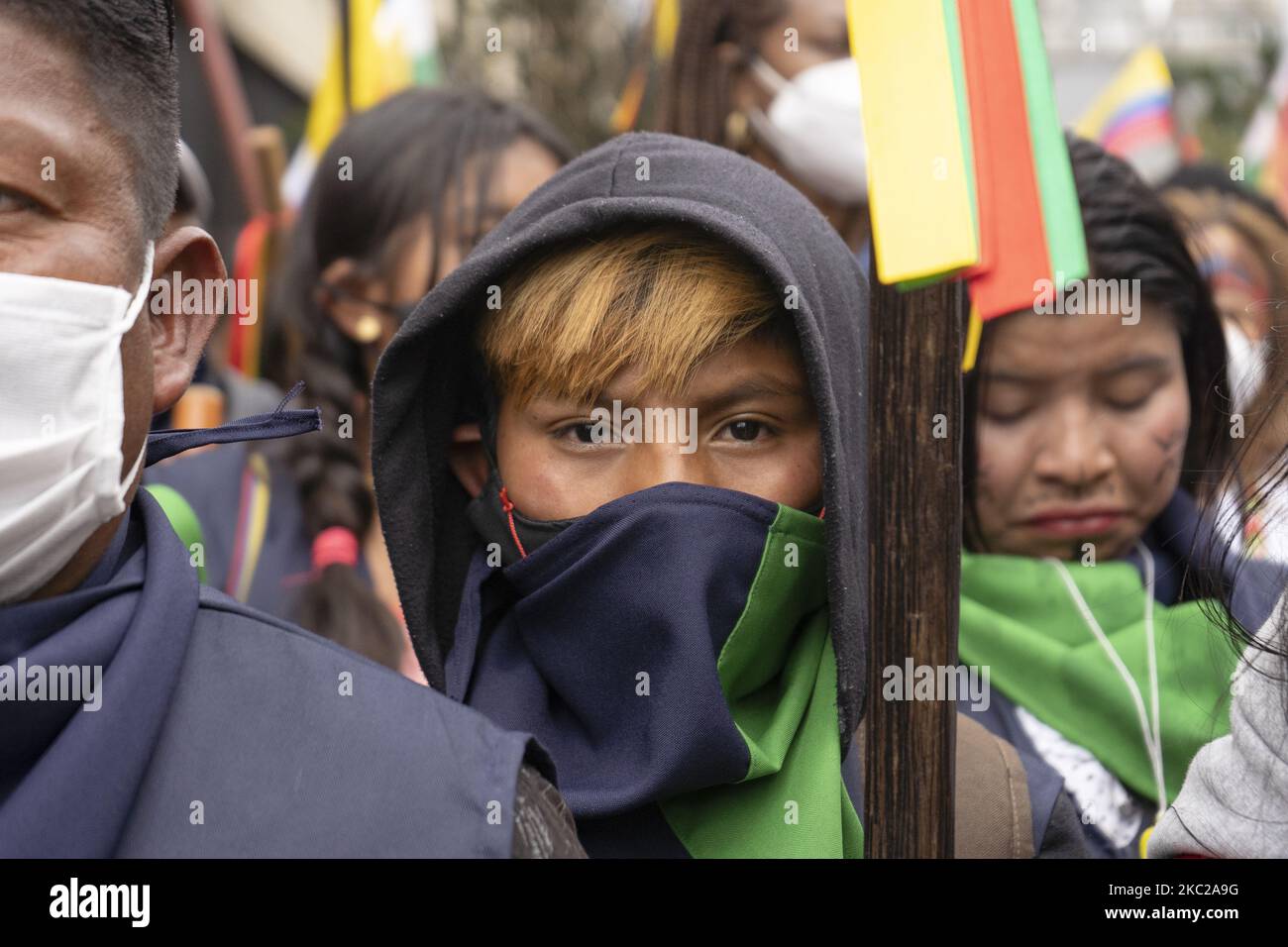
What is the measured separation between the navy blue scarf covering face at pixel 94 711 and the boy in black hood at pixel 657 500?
26.3 inches

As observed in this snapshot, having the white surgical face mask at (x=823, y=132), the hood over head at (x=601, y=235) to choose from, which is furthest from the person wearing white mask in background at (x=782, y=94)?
the hood over head at (x=601, y=235)

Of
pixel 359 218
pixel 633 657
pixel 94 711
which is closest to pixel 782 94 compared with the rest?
pixel 359 218

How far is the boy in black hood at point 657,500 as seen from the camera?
84.4 inches

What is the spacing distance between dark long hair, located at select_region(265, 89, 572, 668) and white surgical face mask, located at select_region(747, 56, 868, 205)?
599 mm

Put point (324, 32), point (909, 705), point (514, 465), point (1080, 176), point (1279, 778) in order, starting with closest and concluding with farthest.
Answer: point (1279, 778)
point (909, 705)
point (514, 465)
point (1080, 176)
point (324, 32)

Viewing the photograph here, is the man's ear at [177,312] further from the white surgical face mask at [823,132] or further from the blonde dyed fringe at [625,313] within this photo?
the white surgical face mask at [823,132]

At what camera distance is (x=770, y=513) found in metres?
2.23

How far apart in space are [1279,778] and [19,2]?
1711 millimetres

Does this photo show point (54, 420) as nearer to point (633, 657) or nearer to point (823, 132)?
point (633, 657)

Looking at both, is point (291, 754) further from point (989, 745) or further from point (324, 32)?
point (324, 32)

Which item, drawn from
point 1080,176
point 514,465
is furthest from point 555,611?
point 1080,176

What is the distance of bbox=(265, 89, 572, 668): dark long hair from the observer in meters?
3.64

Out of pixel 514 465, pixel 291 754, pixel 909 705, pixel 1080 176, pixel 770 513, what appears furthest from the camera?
pixel 1080 176

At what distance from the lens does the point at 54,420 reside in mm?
1612
